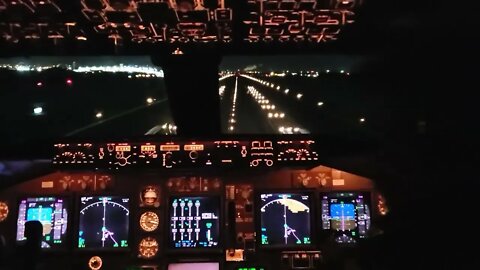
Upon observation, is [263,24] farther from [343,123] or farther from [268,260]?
[343,123]

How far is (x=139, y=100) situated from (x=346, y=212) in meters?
11.6

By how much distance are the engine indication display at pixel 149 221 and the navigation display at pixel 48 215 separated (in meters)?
0.89

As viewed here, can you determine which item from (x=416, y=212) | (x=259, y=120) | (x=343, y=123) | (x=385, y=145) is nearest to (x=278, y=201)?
(x=385, y=145)

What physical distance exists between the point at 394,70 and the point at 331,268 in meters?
2.28

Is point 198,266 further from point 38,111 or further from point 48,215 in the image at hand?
point 38,111

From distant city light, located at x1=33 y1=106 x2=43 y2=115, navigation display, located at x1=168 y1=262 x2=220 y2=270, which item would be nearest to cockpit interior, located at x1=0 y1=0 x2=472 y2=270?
navigation display, located at x1=168 y1=262 x2=220 y2=270

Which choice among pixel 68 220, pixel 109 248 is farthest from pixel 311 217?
pixel 68 220

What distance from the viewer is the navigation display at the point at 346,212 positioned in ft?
19.5

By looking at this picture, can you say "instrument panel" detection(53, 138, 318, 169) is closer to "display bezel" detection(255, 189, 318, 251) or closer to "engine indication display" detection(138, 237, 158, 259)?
"display bezel" detection(255, 189, 318, 251)

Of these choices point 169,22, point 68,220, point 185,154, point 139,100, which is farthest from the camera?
point 139,100

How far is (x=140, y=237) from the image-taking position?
19.1ft

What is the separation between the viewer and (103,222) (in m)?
5.91

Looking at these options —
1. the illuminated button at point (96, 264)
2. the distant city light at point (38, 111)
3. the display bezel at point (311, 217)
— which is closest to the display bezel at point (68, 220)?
the illuminated button at point (96, 264)

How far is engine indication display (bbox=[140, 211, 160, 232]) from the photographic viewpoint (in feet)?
19.2
